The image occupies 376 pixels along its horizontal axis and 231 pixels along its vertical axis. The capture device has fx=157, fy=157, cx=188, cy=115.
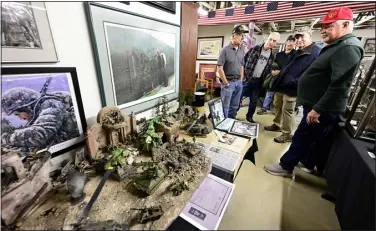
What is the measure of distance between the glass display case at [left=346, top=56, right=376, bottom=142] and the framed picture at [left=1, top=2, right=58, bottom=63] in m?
1.66

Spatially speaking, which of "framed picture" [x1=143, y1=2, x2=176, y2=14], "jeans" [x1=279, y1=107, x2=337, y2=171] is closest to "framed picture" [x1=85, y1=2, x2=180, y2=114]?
"framed picture" [x1=143, y1=2, x2=176, y2=14]

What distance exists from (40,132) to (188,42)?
1.27 meters

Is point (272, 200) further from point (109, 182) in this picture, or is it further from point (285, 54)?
point (285, 54)

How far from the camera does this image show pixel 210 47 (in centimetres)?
471

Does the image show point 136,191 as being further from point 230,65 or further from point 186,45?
point 230,65

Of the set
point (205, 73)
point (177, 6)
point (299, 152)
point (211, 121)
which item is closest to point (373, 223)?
point (299, 152)

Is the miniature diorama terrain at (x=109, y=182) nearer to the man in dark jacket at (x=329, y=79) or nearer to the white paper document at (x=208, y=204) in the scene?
the white paper document at (x=208, y=204)

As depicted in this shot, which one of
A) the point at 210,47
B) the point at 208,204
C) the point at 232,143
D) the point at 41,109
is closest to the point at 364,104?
the point at 232,143

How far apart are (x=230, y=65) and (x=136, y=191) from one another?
69.8 inches

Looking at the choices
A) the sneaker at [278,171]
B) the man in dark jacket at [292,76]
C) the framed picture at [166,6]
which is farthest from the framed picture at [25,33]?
the man in dark jacket at [292,76]

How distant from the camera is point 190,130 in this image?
4.01ft

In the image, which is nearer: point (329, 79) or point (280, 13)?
point (329, 79)

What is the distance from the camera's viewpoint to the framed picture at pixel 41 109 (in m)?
0.60

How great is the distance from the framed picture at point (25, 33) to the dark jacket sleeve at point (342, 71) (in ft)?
5.03
